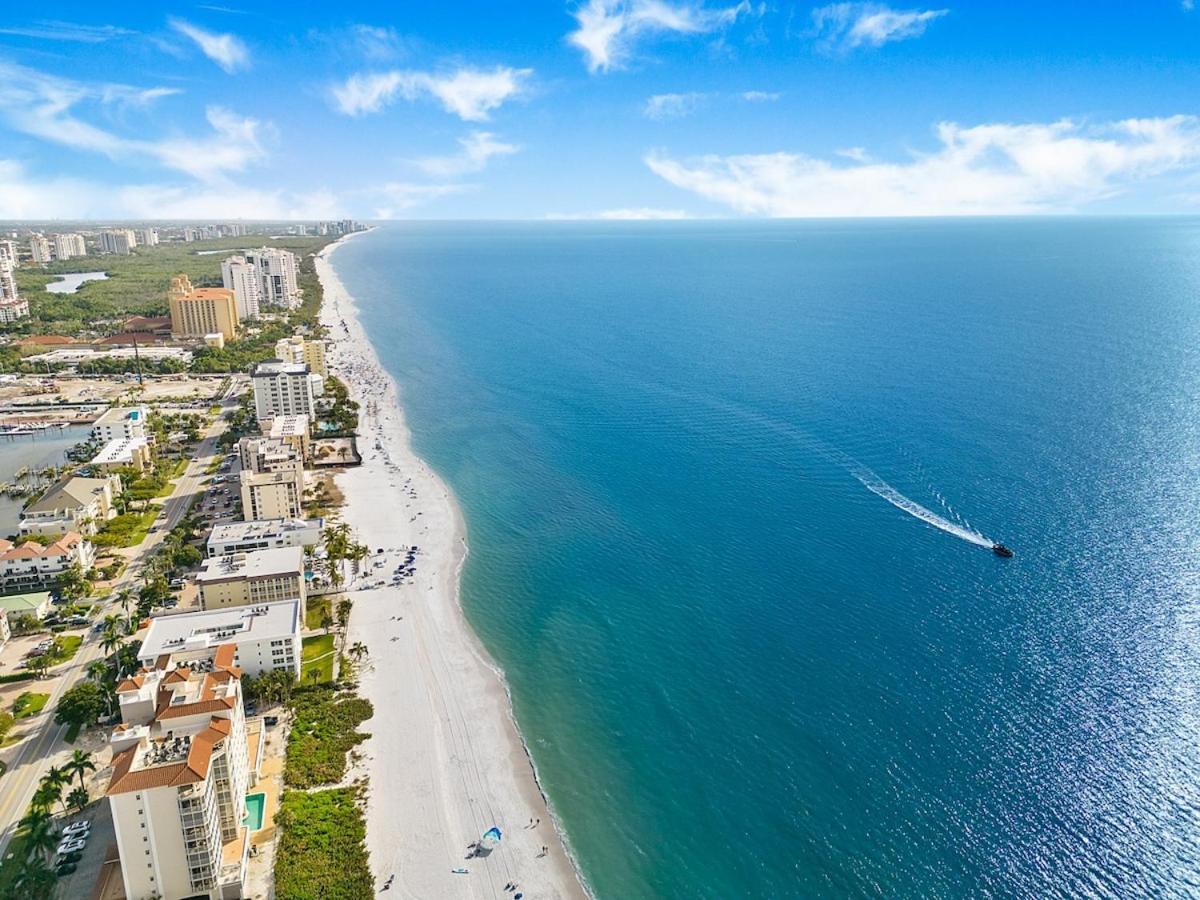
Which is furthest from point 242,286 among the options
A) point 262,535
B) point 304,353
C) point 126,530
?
point 262,535

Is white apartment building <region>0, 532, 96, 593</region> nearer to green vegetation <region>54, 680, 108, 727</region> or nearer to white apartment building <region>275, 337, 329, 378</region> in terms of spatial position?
green vegetation <region>54, 680, 108, 727</region>

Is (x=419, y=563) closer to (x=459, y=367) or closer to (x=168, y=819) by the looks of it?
(x=168, y=819)

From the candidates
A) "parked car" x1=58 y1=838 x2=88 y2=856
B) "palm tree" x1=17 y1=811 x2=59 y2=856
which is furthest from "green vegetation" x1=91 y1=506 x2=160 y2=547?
"parked car" x1=58 y1=838 x2=88 y2=856

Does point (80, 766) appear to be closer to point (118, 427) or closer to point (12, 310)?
point (118, 427)

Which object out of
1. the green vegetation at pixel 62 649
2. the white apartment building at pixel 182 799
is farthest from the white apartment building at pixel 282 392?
Result: the white apartment building at pixel 182 799

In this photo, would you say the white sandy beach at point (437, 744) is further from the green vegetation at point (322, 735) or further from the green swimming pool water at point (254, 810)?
the green swimming pool water at point (254, 810)
